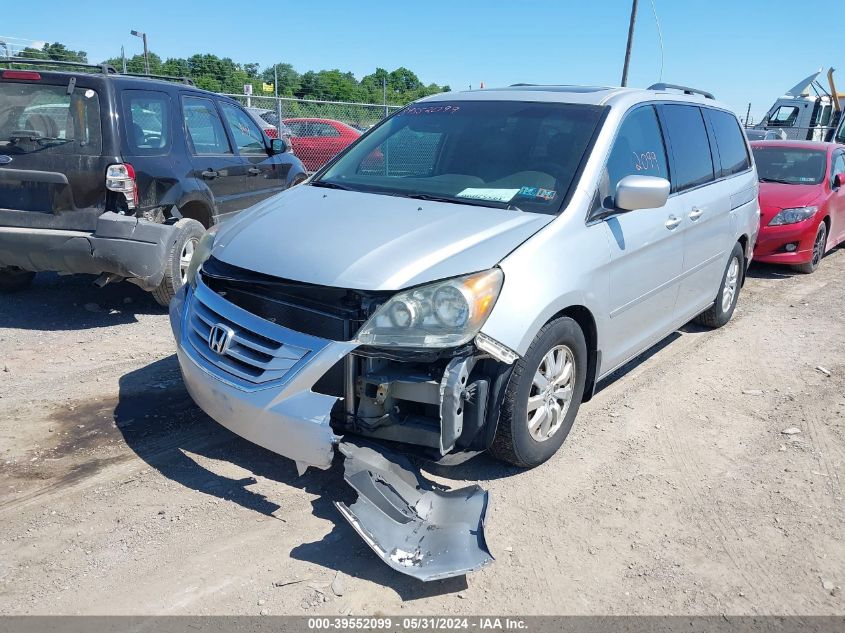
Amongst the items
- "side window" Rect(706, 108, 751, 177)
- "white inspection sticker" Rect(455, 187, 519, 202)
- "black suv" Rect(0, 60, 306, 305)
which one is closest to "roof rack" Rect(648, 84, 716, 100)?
"side window" Rect(706, 108, 751, 177)

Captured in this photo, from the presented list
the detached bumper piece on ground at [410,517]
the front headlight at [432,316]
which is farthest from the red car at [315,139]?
the detached bumper piece on ground at [410,517]

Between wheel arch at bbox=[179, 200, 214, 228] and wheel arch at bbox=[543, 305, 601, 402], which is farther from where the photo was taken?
wheel arch at bbox=[179, 200, 214, 228]

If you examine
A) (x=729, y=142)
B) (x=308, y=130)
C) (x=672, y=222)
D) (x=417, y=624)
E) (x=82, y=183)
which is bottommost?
(x=417, y=624)

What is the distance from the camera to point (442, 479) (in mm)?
3666

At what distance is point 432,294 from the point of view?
3143 millimetres

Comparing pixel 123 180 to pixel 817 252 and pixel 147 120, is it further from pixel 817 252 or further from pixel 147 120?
pixel 817 252

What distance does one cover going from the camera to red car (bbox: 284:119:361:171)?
→ 54.3ft

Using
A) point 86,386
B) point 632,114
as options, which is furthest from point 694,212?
point 86,386

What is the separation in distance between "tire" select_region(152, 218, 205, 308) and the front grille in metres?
2.37

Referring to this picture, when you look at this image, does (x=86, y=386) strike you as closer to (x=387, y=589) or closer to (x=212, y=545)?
(x=212, y=545)

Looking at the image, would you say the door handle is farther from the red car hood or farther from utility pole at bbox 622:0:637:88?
utility pole at bbox 622:0:637:88

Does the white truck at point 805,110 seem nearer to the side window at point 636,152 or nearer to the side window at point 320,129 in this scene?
the side window at point 320,129

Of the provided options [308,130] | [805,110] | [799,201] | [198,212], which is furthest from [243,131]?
[805,110]

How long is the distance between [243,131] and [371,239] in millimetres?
4931
